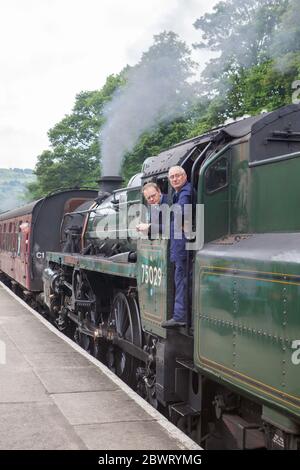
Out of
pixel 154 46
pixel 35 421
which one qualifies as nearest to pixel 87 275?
pixel 35 421

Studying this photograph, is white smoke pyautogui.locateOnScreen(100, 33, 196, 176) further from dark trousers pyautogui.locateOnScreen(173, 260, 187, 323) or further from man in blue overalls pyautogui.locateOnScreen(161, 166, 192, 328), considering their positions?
dark trousers pyautogui.locateOnScreen(173, 260, 187, 323)

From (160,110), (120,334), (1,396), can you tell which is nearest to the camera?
(1,396)

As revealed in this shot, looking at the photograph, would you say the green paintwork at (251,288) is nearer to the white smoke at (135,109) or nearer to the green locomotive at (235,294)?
the green locomotive at (235,294)

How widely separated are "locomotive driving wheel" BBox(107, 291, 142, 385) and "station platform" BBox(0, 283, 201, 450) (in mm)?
521

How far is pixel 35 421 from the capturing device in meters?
5.07

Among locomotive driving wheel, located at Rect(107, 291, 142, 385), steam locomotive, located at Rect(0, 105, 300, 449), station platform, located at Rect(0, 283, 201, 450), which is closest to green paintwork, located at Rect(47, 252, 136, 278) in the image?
steam locomotive, located at Rect(0, 105, 300, 449)

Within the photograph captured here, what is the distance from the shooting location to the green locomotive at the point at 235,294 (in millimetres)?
3535

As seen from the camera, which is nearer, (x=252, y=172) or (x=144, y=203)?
(x=252, y=172)

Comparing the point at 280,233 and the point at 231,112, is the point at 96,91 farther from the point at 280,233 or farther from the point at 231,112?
the point at 280,233

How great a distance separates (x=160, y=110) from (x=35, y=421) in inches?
597

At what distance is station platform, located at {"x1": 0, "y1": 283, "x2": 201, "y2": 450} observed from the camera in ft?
15.1

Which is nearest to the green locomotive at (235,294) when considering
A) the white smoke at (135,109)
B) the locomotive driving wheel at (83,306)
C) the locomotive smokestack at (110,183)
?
the locomotive driving wheel at (83,306)

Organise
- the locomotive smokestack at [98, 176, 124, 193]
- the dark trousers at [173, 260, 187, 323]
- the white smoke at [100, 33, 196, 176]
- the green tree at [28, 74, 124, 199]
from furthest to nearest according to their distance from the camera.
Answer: the green tree at [28, 74, 124, 199]
the white smoke at [100, 33, 196, 176]
the locomotive smokestack at [98, 176, 124, 193]
the dark trousers at [173, 260, 187, 323]
